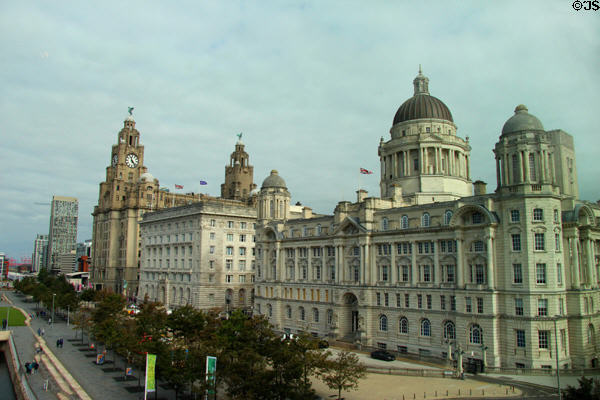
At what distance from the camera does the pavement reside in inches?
1842

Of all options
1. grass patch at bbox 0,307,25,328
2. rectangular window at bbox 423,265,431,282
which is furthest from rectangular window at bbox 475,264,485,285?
grass patch at bbox 0,307,25,328

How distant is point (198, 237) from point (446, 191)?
56064mm

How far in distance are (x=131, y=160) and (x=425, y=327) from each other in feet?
404

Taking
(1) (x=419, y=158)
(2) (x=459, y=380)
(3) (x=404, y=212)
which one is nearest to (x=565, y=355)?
(2) (x=459, y=380)

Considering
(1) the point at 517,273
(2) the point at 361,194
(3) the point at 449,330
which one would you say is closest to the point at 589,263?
(1) the point at 517,273

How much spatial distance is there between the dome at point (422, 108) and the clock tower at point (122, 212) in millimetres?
88103

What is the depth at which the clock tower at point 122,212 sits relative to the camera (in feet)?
477

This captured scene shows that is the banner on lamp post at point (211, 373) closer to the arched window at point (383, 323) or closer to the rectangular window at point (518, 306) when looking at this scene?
the rectangular window at point (518, 306)

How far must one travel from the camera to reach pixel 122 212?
497 feet

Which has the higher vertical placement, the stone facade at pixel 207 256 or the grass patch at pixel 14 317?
the stone facade at pixel 207 256

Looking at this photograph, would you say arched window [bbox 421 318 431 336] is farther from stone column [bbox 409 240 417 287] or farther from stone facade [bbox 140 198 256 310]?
stone facade [bbox 140 198 256 310]

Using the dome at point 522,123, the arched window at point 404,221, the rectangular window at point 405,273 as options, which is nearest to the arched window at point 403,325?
the rectangular window at point 405,273

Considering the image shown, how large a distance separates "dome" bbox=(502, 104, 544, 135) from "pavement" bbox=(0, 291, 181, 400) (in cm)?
5135

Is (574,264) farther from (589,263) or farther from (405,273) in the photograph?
(405,273)
